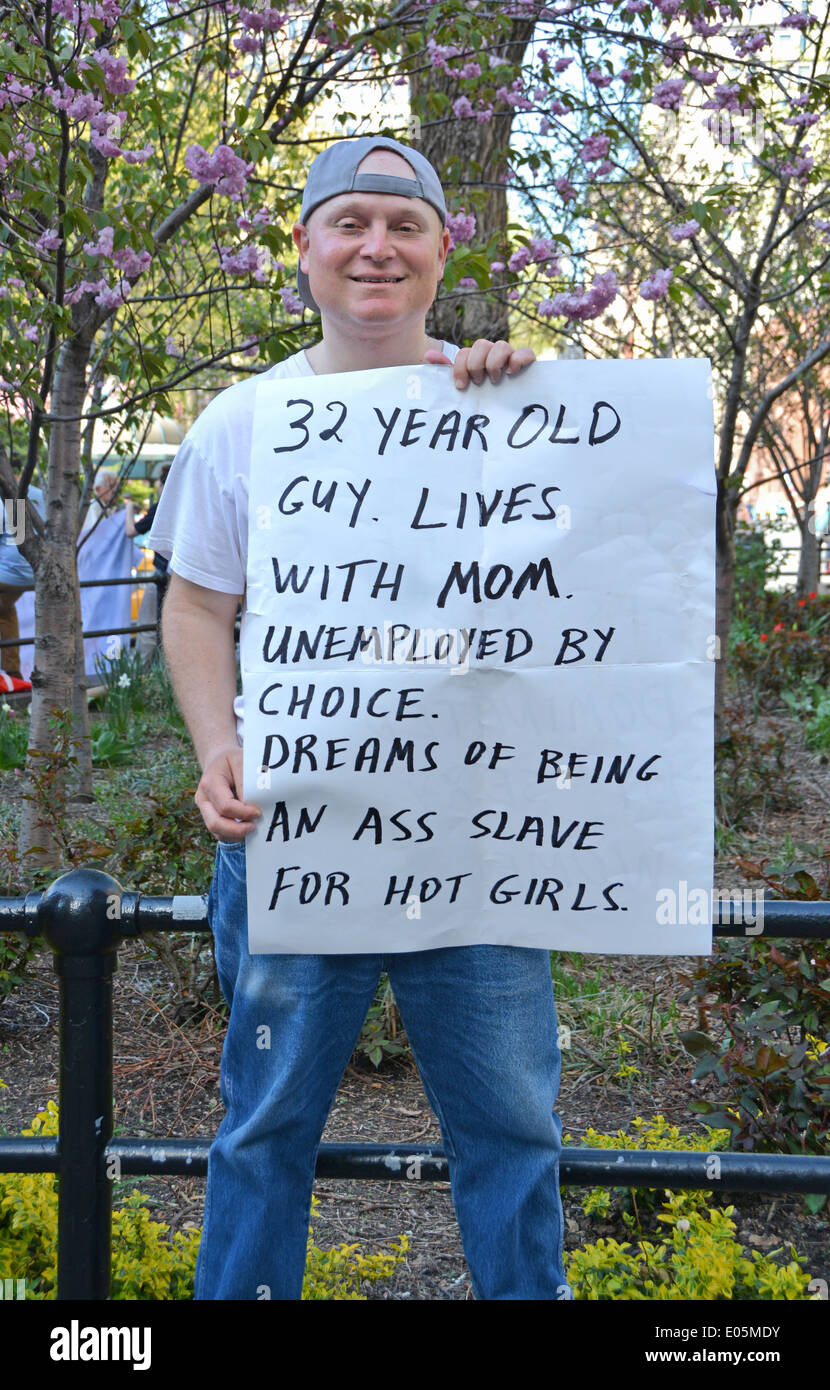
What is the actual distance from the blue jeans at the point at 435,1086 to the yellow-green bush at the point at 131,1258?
1.55 feet

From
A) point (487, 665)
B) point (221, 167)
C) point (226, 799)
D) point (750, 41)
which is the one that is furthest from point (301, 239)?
point (750, 41)

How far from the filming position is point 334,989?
1.81 metres

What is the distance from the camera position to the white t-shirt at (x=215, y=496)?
1853 millimetres

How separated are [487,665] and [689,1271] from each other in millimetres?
1165

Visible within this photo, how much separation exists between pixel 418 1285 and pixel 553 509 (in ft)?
5.38

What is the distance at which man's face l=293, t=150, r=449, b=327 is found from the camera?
182cm

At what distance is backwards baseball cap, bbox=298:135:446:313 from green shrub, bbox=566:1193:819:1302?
5.84ft

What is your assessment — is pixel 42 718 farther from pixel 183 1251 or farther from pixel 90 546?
pixel 90 546

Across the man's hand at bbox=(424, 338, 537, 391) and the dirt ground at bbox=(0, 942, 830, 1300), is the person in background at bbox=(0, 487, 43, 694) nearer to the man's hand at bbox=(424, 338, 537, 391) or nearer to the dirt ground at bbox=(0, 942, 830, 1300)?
the dirt ground at bbox=(0, 942, 830, 1300)

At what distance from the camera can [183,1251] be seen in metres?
2.34

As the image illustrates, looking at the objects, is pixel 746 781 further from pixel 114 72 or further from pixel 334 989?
pixel 334 989

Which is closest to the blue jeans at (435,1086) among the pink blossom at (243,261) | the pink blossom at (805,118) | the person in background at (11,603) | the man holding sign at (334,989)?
the man holding sign at (334,989)

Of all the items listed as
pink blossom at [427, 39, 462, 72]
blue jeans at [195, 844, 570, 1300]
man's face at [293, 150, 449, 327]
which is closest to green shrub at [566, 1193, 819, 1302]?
blue jeans at [195, 844, 570, 1300]
